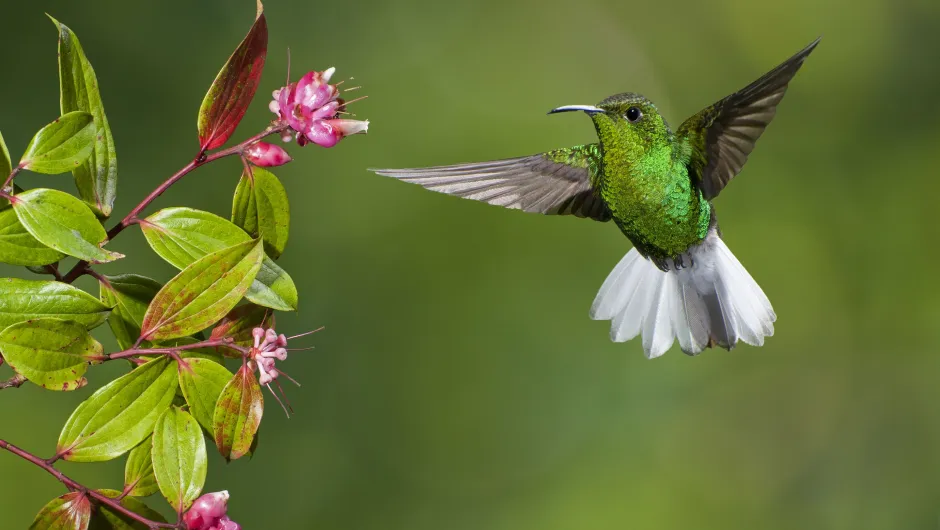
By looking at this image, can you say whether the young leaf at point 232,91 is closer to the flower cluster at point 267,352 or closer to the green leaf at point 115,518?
the flower cluster at point 267,352

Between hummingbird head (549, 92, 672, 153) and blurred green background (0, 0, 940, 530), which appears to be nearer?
hummingbird head (549, 92, 672, 153)

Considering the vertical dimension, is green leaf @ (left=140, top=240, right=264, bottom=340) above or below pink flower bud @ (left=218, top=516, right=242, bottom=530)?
above

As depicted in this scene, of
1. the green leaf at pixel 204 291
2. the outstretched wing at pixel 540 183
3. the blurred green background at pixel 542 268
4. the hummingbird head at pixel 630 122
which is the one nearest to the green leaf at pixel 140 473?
the green leaf at pixel 204 291

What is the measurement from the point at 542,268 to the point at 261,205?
90.9 inches

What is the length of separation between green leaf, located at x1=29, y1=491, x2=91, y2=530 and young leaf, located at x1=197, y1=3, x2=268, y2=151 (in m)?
0.28

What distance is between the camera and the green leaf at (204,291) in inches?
25.3

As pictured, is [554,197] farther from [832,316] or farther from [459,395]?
[832,316]

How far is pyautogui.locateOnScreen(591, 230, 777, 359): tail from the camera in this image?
1.44 meters

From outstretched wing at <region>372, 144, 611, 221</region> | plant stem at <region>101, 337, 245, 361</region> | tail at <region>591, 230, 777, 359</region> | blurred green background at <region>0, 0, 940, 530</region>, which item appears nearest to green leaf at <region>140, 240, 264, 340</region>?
plant stem at <region>101, 337, 245, 361</region>

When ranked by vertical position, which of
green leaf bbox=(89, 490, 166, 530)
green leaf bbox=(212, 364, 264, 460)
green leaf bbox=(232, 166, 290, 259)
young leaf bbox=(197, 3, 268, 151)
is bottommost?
green leaf bbox=(89, 490, 166, 530)

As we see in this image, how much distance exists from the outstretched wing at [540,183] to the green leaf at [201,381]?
1.97 ft

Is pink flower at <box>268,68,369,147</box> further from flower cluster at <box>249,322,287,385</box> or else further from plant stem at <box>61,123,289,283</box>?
flower cluster at <box>249,322,287,385</box>

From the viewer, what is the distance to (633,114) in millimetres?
1213

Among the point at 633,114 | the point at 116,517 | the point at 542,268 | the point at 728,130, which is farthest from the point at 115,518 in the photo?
the point at 542,268
